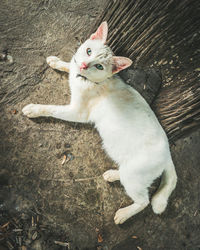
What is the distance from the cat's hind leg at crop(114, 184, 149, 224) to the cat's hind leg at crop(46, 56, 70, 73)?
1.51m

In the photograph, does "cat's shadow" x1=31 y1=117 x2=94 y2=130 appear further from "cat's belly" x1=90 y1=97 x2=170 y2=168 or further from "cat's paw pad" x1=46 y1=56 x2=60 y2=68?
"cat's paw pad" x1=46 y1=56 x2=60 y2=68

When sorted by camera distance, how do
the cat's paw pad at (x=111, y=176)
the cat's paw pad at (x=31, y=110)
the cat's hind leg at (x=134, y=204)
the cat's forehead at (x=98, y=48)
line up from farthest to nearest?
the cat's paw pad at (x=111, y=176) < the cat's paw pad at (x=31, y=110) < the cat's hind leg at (x=134, y=204) < the cat's forehead at (x=98, y=48)

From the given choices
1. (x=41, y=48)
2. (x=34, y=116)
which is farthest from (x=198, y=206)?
(x=41, y=48)

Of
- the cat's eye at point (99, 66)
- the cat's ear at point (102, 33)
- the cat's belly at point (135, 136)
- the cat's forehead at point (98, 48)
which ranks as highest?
the cat's ear at point (102, 33)

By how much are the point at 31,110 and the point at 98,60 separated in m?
0.94

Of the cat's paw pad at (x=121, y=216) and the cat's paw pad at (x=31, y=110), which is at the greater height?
the cat's paw pad at (x=31, y=110)

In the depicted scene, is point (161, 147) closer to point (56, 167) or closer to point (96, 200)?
point (96, 200)

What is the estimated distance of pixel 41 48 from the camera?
7.67 ft

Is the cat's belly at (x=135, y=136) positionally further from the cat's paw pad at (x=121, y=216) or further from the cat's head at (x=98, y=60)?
the cat's paw pad at (x=121, y=216)

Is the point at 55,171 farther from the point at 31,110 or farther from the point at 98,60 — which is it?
the point at 98,60

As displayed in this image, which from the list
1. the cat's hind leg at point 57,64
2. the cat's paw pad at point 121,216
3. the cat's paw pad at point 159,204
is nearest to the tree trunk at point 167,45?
the cat's hind leg at point 57,64

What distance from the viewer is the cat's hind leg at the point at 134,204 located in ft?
6.12

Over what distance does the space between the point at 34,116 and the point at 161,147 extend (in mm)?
1361

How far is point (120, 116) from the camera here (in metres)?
1.80
